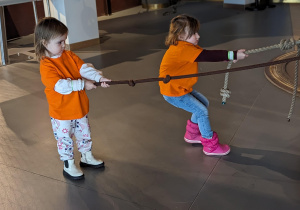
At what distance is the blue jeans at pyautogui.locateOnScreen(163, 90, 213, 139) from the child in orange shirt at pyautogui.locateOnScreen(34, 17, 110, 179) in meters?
0.53

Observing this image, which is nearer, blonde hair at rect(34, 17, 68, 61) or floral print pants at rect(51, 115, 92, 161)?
blonde hair at rect(34, 17, 68, 61)

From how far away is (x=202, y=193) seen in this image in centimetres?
232

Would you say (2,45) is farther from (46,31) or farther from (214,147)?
(214,147)

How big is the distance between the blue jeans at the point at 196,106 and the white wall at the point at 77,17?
3.23m

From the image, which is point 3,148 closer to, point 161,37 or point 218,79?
point 218,79

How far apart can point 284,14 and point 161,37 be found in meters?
2.55

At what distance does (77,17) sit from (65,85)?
3529 mm

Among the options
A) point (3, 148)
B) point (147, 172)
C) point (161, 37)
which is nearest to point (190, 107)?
point (147, 172)

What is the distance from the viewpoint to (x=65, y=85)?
7.41 feet

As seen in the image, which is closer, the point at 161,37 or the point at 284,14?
the point at 161,37

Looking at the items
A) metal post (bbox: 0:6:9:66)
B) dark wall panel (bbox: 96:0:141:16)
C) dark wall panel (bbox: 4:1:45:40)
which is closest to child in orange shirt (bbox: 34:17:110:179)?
metal post (bbox: 0:6:9:66)

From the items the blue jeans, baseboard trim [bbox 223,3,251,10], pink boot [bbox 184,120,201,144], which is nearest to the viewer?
the blue jeans

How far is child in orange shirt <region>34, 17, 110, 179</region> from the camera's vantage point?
7.43 ft

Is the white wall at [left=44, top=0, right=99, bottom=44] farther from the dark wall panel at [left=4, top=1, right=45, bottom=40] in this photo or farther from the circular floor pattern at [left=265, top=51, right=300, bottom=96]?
the circular floor pattern at [left=265, top=51, right=300, bottom=96]
